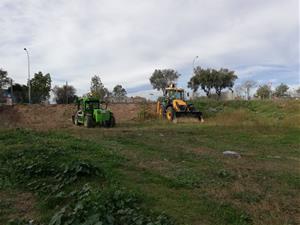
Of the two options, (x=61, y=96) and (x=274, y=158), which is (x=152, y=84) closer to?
(x=61, y=96)

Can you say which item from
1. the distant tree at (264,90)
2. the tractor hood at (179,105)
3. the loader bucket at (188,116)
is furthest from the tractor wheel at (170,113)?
the distant tree at (264,90)

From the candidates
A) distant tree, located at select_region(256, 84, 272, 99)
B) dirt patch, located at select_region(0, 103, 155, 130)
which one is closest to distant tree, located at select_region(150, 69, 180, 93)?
distant tree, located at select_region(256, 84, 272, 99)

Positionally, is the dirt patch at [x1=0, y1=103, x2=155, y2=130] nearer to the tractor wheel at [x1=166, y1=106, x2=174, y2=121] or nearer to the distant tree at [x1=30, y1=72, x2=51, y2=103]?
the tractor wheel at [x1=166, y1=106, x2=174, y2=121]

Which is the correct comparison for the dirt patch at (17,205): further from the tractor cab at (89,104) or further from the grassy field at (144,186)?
the tractor cab at (89,104)

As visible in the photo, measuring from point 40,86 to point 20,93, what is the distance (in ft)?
13.9

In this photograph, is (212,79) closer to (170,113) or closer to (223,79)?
(223,79)

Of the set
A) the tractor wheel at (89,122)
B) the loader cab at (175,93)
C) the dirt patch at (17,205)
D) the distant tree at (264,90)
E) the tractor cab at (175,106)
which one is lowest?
the dirt patch at (17,205)

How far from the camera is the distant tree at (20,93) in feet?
157

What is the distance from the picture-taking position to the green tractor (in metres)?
20.0

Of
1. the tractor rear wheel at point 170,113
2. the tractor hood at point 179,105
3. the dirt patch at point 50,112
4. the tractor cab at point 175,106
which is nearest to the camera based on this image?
the tractor cab at point 175,106

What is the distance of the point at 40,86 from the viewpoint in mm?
47875

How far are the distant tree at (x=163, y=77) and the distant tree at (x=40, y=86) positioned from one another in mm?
27176

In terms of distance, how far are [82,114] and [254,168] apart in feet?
48.9

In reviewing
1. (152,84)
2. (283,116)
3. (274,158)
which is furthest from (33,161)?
(152,84)
